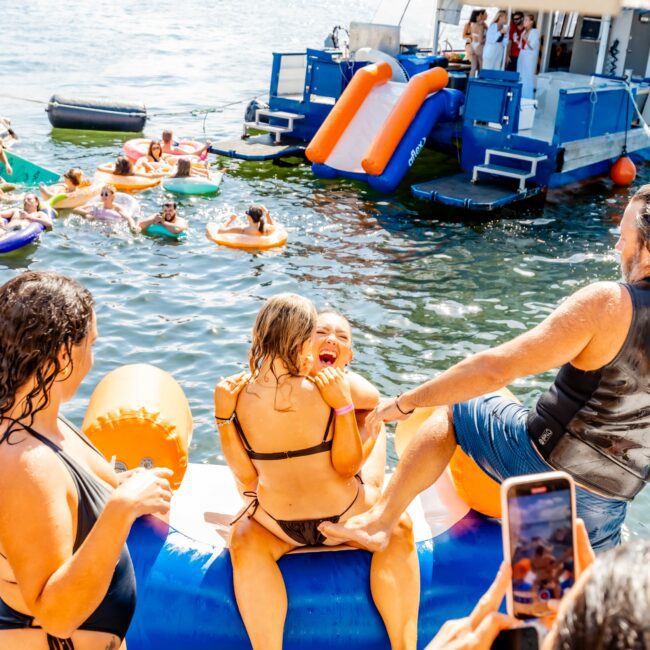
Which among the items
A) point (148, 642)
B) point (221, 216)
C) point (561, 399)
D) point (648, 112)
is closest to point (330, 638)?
point (148, 642)

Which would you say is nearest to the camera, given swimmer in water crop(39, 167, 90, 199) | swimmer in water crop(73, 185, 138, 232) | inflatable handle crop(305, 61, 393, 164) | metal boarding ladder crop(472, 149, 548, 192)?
swimmer in water crop(73, 185, 138, 232)

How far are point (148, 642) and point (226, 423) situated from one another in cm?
99

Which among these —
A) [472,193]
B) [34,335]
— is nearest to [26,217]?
[472,193]

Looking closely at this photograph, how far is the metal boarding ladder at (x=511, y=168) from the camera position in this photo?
12156 millimetres

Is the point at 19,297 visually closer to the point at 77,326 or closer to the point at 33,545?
the point at 77,326

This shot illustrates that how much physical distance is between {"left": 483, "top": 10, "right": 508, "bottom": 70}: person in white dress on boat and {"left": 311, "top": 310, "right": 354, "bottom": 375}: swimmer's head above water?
38.3 feet

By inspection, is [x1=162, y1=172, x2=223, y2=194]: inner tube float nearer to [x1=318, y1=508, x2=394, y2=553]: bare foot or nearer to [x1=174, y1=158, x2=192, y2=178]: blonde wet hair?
[x1=174, y1=158, x2=192, y2=178]: blonde wet hair

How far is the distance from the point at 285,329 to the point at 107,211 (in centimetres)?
807

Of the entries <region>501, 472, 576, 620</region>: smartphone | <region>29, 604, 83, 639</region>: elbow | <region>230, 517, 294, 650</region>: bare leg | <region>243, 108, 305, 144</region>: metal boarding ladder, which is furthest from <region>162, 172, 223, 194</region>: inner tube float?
<region>501, 472, 576, 620</region>: smartphone

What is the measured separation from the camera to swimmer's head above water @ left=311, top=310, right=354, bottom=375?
3777mm

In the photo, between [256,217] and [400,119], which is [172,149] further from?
[256,217]

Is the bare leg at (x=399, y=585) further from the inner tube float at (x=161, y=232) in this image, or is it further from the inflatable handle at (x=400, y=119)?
the inflatable handle at (x=400, y=119)

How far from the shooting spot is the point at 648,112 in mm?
14477

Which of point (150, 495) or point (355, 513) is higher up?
point (150, 495)
